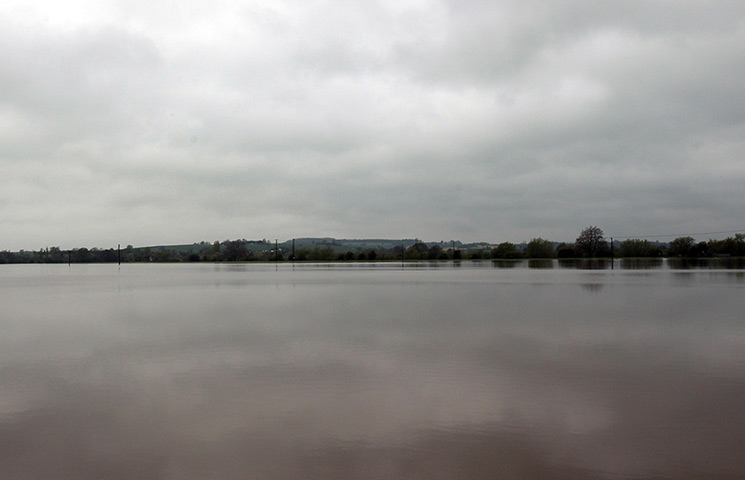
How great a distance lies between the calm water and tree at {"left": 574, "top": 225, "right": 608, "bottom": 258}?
349ft

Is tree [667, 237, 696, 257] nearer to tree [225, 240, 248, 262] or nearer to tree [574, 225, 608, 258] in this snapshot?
tree [574, 225, 608, 258]

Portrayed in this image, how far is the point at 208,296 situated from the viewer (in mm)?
23484

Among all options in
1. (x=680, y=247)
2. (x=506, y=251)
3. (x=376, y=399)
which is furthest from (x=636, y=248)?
(x=376, y=399)

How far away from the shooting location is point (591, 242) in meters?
116

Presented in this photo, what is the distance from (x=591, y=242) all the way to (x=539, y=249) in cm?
1180

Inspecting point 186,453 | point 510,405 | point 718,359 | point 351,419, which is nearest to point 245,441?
point 186,453

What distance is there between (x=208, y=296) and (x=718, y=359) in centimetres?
1934

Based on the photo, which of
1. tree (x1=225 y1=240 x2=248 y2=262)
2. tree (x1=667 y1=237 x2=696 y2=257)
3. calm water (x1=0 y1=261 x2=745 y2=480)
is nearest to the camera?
calm water (x1=0 y1=261 x2=745 y2=480)

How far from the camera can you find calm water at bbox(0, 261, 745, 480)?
16.8 feet

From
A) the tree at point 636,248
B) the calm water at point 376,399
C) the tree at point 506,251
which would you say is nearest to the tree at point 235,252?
the tree at point 506,251

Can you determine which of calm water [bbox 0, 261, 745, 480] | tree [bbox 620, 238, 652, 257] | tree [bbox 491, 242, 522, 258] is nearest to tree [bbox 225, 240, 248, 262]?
tree [bbox 491, 242, 522, 258]

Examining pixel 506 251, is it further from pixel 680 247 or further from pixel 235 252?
pixel 235 252

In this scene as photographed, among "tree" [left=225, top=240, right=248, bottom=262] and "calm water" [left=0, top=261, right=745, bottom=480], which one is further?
"tree" [left=225, top=240, right=248, bottom=262]

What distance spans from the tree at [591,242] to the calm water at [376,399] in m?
106
